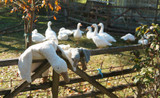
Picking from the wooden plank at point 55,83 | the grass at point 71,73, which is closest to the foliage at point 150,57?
the grass at point 71,73

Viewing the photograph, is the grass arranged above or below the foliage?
below

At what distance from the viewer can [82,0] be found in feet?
64.9

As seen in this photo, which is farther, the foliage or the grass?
the grass

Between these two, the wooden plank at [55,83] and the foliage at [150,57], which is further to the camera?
the wooden plank at [55,83]

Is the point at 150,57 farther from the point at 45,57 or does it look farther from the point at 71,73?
the point at 45,57

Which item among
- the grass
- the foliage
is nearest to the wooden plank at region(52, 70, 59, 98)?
the grass

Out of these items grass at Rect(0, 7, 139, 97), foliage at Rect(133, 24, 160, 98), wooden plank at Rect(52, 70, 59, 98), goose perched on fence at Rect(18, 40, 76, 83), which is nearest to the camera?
goose perched on fence at Rect(18, 40, 76, 83)

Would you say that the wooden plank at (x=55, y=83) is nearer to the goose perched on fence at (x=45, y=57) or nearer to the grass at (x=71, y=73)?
the goose perched on fence at (x=45, y=57)

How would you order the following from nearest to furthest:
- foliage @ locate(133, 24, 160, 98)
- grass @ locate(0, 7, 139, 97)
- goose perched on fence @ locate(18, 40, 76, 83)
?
1. goose perched on fence @ locate(18, 40, 76, 83)
2. foliage @ locate(133, 24, 160, 98)
3. grass @ locate(0, 7, 139, 97)

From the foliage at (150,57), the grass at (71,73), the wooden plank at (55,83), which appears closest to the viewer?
the foliage at (150,57)

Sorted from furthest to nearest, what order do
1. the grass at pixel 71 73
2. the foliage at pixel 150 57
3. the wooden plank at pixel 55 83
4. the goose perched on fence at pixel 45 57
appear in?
the grass at pixel 71 73 < the wooden plank at pixel 55 83 < the foliage at pixel 150 57 < the goose perched on fence at pixel 45 57

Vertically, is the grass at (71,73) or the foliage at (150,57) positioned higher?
the foliage at (150,57)

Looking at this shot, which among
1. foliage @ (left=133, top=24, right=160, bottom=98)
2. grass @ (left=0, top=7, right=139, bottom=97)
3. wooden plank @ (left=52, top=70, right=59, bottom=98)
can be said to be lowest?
grass @ (left=0, top=7, right=139, bottom=97)

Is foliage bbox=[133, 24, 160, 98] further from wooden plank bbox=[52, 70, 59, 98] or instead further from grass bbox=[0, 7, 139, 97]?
wooden plank bbox=[52, 70, 59, 98]
